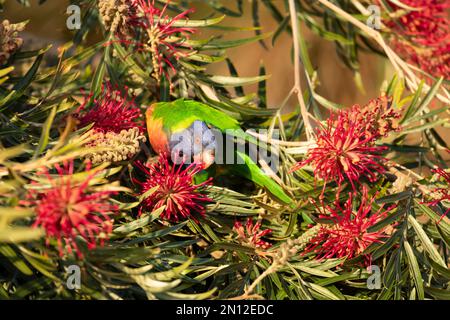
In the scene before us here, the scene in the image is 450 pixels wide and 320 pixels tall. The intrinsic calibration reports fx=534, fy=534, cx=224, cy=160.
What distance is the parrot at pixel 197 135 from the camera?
1.04 m

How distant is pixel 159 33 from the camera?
3.53 ft

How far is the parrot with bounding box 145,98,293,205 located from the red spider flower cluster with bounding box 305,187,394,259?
10 cm

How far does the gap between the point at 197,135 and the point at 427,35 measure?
2.39 feet

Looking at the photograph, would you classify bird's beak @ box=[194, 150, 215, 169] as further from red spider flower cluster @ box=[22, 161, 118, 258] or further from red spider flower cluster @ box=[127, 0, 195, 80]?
red spider flower cluster @ box=[22, 161, 118, 258]

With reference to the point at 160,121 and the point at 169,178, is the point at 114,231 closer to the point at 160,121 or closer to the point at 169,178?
the point at 169,178

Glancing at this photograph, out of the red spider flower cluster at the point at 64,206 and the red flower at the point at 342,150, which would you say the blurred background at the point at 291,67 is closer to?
the red flower at the point at 342,150

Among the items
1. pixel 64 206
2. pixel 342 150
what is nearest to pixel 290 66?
pixel 342 150

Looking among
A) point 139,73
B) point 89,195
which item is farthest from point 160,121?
point 89,195

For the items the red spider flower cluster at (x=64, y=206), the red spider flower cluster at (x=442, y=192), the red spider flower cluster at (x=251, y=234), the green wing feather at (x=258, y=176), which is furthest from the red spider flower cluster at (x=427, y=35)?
the red spider flower cluster at (x=64, y=206)

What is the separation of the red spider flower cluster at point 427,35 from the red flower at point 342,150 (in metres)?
0.51

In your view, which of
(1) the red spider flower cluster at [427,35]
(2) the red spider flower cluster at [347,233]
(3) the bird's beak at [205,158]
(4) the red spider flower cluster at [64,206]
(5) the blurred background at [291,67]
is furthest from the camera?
(5) the blurred background at [291,67]

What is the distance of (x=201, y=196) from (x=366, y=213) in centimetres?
30

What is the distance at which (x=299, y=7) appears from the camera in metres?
1.43
